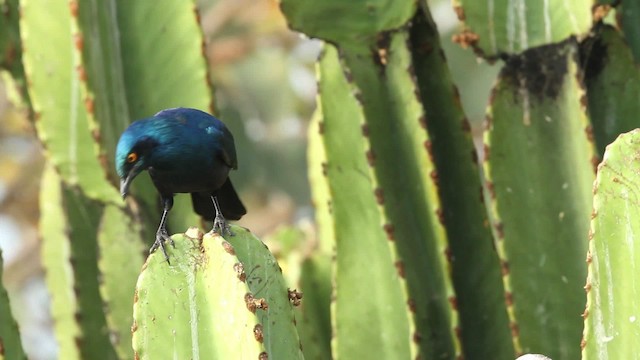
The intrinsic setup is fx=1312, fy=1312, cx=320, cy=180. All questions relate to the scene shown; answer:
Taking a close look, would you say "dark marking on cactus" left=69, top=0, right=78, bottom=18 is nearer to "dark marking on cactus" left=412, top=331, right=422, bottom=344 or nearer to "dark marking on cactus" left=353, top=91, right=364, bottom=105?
"dark marking on cactus" left=353, top=91, right=364, bottom=105

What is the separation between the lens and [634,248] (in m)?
2.15

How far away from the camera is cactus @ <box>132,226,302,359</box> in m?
2.06

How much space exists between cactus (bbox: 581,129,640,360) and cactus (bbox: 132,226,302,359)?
20.2 inches

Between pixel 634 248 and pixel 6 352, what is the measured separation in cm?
130

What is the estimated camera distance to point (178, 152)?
2.68 meters

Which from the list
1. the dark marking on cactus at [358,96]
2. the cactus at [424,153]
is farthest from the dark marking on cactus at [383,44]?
the dark marking on cactus at [358,96]

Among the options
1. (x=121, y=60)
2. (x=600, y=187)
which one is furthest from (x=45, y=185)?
(x=600, y=187)

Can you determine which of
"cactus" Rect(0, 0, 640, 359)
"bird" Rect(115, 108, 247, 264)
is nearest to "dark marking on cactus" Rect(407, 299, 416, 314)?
"cactus" Rect(0, 0, 640, 359)

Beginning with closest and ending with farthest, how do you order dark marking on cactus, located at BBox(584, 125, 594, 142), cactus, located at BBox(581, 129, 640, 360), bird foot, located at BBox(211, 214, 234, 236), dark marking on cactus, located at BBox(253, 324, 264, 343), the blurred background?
dark marking on cactus, located at BBox(253, 324, 264, 343)
cactus, located at BBox(581, 129, 640, 360)
bird foot, located at BBox(211, 214, 234, 236)
dark marking on cactus, located at BBox(584, 125, 594, 142)
the blurred background

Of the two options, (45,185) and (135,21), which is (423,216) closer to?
(135,21)

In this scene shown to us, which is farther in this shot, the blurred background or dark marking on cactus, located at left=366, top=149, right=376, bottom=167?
the blurred background

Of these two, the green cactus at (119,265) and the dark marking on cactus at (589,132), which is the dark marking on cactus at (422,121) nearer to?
the dark marking on cactus at (589,132)

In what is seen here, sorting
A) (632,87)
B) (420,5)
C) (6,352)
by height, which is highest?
(420,5)

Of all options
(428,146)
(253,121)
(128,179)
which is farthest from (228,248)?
(253,121)
